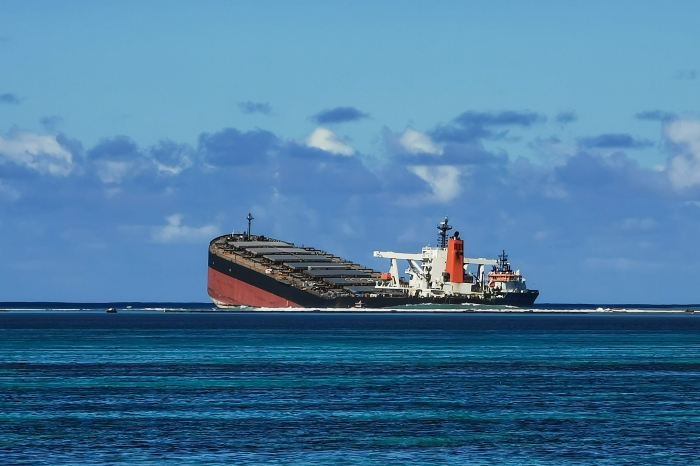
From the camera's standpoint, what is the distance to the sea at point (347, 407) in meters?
41.0

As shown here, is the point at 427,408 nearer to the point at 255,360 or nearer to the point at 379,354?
the point at 255,360

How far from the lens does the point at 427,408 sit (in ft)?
178

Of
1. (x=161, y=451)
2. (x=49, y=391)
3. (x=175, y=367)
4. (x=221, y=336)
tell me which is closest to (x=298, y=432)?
(x=161, y=451)

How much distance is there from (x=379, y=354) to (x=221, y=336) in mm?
39726

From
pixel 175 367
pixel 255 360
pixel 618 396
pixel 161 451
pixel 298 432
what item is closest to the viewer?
pixel 161 451

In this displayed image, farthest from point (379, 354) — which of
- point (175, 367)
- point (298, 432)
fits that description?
point (298, 432)

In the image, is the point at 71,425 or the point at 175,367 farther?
the point at 175,367

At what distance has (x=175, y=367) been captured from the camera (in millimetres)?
80438

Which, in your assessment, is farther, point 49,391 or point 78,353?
point 78,353

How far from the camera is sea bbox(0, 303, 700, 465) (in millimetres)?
40969

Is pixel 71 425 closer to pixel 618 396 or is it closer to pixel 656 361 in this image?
pixel 618 396

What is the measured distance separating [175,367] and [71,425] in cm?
3272

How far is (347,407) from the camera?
2156 inches

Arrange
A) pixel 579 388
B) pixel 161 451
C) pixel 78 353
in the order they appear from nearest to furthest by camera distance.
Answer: pixel 161 451
pixel 579 388
pixel 78 353
